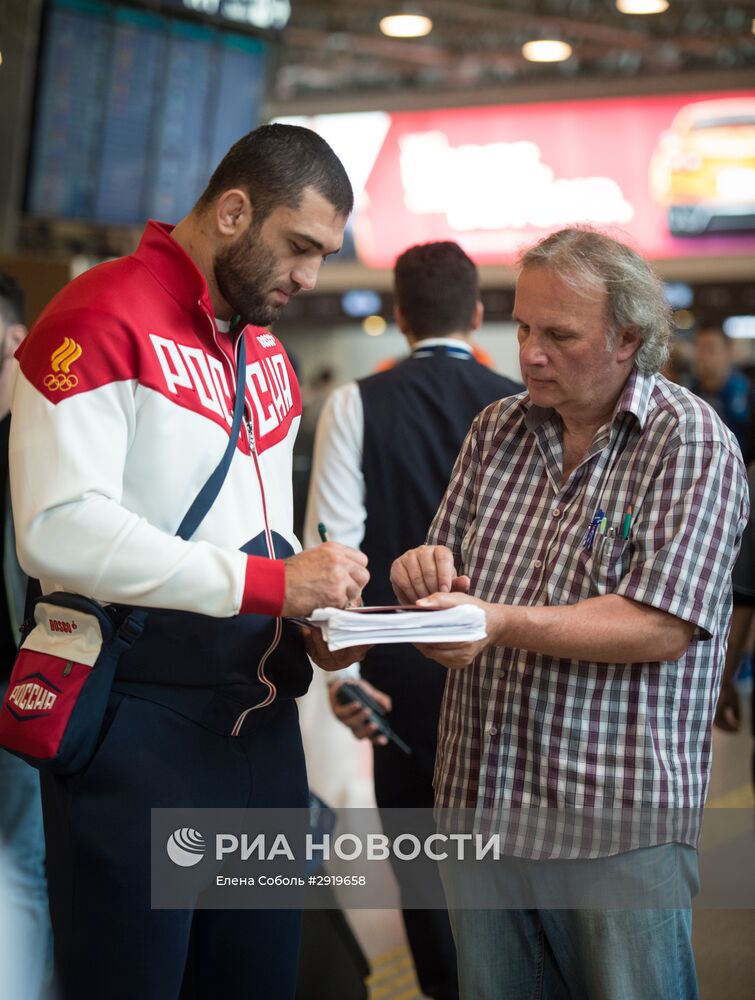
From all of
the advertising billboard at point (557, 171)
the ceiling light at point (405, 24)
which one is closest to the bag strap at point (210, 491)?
the advertising billboard at point (557, 171)

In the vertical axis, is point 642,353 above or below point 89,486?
above

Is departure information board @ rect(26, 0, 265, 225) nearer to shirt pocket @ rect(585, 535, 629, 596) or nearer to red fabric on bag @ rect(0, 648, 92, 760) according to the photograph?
red fabric on bag @ rect(0, 648, 92, 760)

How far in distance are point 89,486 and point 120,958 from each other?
0.70m

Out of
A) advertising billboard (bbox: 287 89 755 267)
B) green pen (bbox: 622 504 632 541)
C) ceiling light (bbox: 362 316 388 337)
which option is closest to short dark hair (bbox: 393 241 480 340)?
green pen (bbox: 622 504 632 541)

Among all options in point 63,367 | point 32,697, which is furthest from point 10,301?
point 32,697

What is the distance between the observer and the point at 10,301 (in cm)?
298

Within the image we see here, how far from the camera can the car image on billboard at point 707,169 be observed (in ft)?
30.0

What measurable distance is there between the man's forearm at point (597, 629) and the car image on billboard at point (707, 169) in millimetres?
8252

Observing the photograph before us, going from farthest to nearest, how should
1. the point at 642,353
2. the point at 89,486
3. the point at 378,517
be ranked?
the point at 378,517
the point at 642,353
the point at 89,486

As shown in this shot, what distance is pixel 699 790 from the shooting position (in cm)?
181

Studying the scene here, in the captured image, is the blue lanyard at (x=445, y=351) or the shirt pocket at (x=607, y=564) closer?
the shirt pocket at (x=607, y=564)

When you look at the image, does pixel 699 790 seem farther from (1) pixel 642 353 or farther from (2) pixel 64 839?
(2) pixel 64 839

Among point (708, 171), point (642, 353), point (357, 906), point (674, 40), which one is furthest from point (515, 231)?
point (642, 353)

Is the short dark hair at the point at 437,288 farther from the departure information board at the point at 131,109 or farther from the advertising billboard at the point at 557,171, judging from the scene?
the advertising billboard at the point at 557,171
